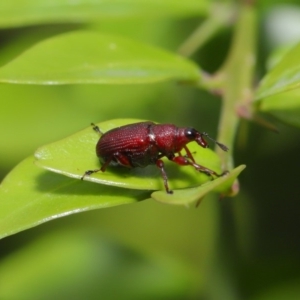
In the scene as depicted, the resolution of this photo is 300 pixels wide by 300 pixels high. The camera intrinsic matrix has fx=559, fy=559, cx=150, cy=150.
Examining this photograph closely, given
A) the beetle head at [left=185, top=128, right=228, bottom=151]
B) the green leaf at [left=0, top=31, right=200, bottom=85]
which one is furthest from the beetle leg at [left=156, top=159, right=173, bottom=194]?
the green leaf at [left=0, top=31, right=200, bottom=85]

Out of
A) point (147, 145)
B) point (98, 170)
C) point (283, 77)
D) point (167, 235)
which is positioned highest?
point (283, 77)

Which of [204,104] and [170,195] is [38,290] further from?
[170,195]

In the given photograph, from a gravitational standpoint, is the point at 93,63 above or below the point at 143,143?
above

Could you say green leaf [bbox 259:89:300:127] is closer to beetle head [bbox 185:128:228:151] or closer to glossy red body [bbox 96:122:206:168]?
beetle head [bbox 185:128:228:151]

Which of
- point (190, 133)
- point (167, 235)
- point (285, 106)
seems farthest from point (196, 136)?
point (167, 235)

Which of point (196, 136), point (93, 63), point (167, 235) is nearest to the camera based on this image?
point (93, 63)

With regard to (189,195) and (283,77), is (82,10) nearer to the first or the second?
(283,77)
